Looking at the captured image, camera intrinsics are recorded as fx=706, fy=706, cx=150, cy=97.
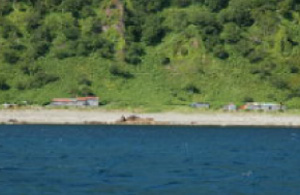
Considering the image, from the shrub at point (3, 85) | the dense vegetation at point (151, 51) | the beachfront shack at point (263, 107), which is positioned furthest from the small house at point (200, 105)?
the shrub at point (3, 85)

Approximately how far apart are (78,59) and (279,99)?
43.9m

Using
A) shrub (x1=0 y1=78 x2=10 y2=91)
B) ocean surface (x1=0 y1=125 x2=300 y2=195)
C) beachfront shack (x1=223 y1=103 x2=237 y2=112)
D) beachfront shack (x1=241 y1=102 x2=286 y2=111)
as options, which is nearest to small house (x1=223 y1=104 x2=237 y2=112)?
beachfront shack (x1=223 y1=103 x2=237 y2=112)

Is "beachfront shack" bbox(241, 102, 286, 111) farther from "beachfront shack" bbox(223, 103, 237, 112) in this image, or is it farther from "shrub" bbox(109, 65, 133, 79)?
"shrub" bbox(109, 65, 133, 79)

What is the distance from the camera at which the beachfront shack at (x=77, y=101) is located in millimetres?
131500

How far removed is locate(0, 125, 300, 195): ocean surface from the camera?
140ft

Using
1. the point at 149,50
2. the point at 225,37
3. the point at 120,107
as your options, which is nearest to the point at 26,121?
the point at 120,107

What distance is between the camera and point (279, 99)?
5443 inches

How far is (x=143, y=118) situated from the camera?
128 metres

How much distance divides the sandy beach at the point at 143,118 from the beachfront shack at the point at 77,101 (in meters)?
3.34

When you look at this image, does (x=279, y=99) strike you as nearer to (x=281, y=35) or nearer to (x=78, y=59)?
(x=281, y=35)

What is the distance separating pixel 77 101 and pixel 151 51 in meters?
30.8

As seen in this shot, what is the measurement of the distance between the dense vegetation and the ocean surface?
4658 centimetres

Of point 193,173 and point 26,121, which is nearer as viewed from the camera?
point 193,173

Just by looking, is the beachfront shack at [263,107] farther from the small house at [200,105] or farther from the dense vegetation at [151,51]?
the small house at [200,105]
